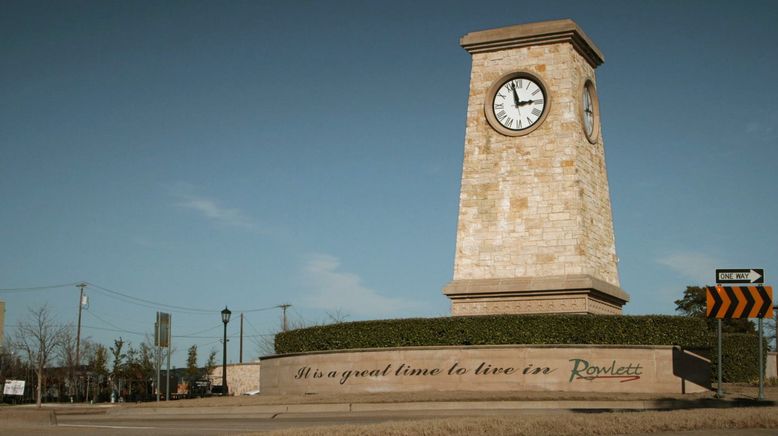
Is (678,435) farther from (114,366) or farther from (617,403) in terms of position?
(114,366)

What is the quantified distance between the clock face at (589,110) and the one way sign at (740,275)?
9.62 m

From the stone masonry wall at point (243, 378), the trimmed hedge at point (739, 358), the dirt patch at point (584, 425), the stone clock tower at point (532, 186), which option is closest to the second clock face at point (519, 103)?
the stone clock tower at point (532, 186)

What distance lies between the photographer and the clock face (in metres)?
32.6

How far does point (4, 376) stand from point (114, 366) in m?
13.2

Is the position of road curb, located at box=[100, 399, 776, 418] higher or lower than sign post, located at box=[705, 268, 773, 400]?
lower

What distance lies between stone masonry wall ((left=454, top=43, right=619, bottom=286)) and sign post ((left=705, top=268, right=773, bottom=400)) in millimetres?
6490

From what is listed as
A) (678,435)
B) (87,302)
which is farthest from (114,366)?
(678,435)

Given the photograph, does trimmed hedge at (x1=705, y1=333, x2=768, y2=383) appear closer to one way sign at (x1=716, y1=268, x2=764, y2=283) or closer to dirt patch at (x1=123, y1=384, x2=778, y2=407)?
dirt patch at (x1=123, y1=384, x2=778, y2=407)

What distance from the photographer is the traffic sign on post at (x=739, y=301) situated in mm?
23609

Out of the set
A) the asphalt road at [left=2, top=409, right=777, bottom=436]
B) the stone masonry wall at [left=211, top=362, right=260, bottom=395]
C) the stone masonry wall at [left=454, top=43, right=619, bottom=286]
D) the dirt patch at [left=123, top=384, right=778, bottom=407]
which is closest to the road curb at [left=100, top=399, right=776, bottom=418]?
the dirt patch at [left=123, top=384, right=778, bottom=407]

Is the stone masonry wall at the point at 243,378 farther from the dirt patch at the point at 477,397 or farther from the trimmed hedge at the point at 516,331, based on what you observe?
the dirt patch at the point at 477,397

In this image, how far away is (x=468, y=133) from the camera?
32656 millimetres

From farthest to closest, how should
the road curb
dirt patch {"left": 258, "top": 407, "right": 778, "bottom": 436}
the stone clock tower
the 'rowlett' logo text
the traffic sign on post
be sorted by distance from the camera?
the stone clock tower, the 'rowlett' logo text, the traffic sign on post, the road curb, dirt patch {"left": 258, "top": 407, "right": 778, "bottom": 436}

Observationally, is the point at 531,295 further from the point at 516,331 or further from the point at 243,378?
the point at 243,378
